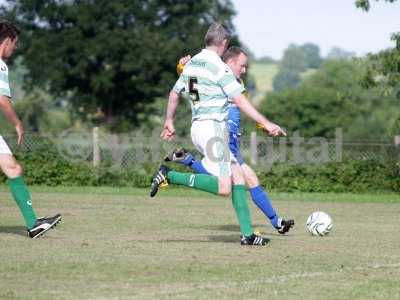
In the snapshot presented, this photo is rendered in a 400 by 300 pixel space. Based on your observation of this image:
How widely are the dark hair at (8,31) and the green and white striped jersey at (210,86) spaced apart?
1860 millimetres

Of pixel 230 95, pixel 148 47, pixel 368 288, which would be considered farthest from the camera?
pixel 148 47

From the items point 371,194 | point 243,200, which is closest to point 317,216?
point 243,200

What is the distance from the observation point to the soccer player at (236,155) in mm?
12266

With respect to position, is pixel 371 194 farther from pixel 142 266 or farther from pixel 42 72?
pixel 42 72

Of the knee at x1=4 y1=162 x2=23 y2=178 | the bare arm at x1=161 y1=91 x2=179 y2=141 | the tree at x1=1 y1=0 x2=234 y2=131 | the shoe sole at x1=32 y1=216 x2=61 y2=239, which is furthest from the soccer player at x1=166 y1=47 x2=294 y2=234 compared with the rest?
the tree at x1=1 y1=0 x2=234 y2=131

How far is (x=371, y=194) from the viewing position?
2708 cm

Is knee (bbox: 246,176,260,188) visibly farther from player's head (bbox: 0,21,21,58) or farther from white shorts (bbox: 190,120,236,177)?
player's head (bbox: 0,21,21,58)

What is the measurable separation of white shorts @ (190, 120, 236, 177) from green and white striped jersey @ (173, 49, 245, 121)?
8 cm

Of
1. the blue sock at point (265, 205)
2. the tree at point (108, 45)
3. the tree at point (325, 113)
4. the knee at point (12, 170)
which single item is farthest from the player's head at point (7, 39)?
the tree at point (325, 113)

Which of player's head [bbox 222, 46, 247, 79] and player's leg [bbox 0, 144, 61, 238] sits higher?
player's head [bbox 222, 46, 247, 79]

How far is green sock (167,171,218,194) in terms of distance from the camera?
11.4 meters

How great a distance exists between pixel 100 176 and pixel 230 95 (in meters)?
17.4

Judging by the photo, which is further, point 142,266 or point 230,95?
point 230,95

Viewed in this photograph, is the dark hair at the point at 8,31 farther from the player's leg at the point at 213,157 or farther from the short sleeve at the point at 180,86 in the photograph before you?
the player's leg at the point at 213,157
